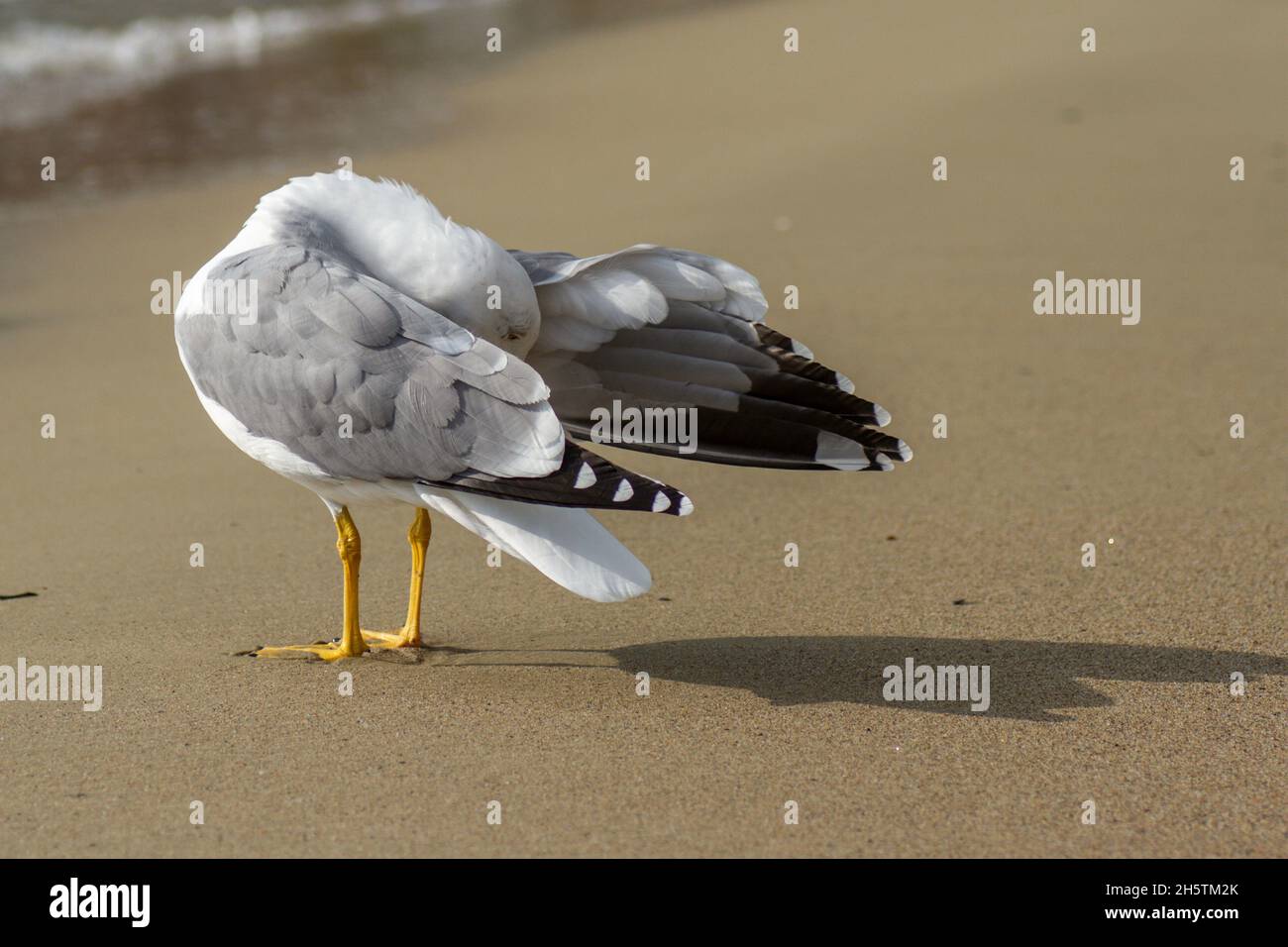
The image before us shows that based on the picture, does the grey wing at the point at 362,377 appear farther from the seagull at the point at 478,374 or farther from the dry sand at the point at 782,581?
the dry sand at the point at 782,581

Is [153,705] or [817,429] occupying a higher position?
[817,429]

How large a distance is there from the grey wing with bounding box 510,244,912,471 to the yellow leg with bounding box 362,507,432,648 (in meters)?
0.62

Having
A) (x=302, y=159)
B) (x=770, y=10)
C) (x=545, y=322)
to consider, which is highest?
(x=770, y=10)

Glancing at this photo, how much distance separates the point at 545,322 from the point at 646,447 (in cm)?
46

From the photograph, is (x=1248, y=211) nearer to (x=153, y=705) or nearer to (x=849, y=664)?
(x=849, y=664)

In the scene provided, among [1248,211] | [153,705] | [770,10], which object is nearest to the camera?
[153,705]

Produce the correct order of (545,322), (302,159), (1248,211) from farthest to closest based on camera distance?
(302,159), (1248,211), (545,322)

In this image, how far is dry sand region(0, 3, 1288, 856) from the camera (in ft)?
12.0

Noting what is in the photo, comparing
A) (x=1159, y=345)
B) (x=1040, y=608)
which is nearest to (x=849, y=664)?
(x=1040, y=608)

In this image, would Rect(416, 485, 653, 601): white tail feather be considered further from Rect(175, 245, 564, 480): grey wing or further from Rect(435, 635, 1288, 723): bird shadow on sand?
Rect(435, 635, 1288, 723): bird shadow on sand

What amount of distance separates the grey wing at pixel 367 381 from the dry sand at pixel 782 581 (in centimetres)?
67

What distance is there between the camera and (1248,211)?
9125 millimetres

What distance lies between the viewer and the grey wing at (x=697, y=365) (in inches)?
172

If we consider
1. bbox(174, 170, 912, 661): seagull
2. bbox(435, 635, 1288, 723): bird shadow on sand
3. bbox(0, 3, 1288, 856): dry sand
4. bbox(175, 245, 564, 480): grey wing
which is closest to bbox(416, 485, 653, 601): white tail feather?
bbox(174, 170, 912, 661): seagull
